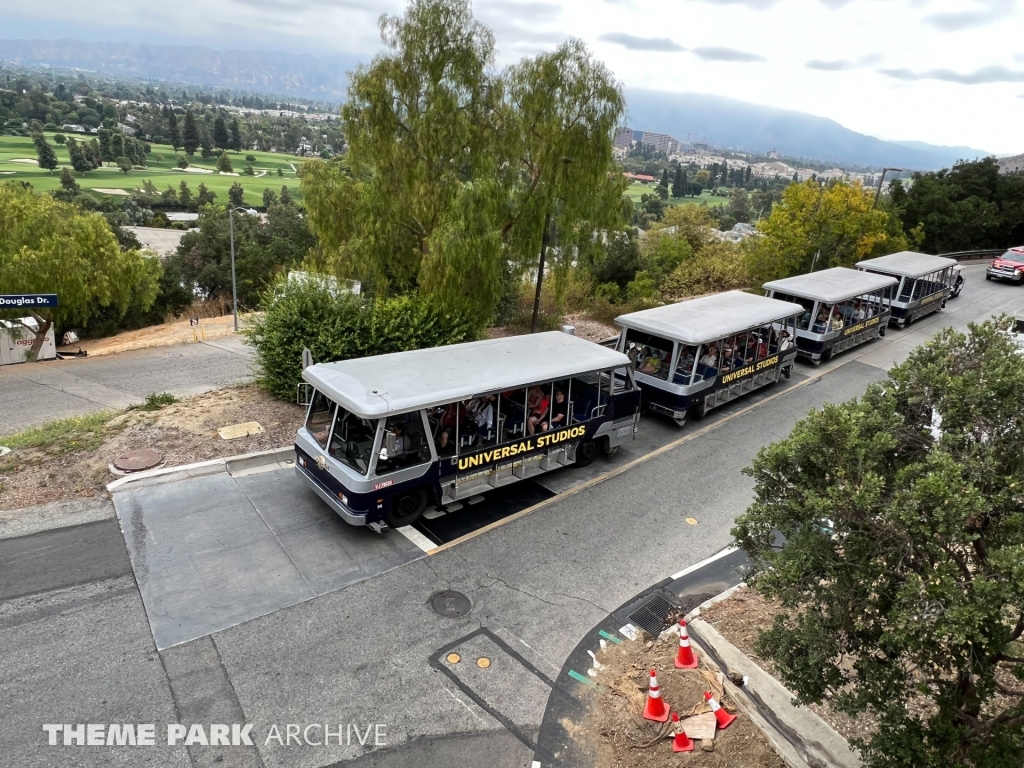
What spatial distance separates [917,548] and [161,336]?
122 ft

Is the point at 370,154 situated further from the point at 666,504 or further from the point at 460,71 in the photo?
the point at 666,504

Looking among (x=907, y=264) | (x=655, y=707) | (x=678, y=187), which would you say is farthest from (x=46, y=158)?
(x=655, y=707)

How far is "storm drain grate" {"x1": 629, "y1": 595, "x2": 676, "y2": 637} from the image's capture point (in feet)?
28.9

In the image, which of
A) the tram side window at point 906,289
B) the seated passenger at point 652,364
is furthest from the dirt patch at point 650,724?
the tram side window at point 906,289

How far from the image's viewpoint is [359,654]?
7871mm

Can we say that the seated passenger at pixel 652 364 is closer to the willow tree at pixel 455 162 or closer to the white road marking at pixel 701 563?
the willow tree at pixel 455 162

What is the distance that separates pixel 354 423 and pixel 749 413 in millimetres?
11390

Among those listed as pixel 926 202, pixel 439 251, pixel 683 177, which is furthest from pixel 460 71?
pixel 683 177

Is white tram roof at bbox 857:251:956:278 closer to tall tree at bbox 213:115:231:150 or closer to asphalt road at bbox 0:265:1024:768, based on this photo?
asphalt road at bbox 0:265:1024:768

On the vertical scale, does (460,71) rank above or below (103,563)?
above

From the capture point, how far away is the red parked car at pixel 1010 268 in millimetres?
34875

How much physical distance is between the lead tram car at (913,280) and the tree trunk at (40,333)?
35279 millimetres

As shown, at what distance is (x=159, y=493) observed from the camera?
11.0m

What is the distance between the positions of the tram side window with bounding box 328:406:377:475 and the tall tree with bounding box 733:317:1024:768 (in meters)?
6.15
